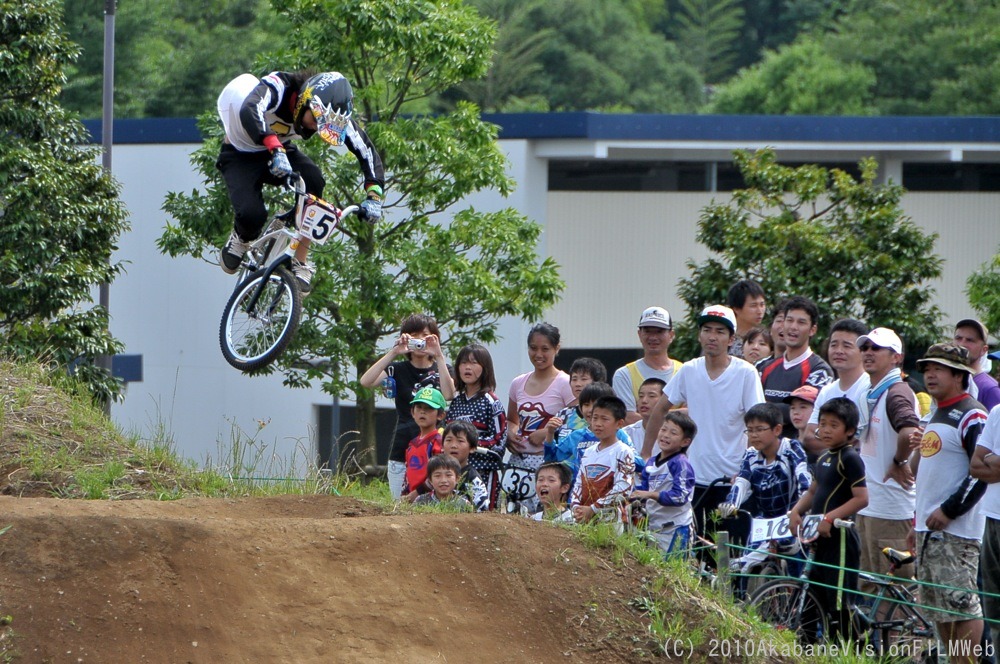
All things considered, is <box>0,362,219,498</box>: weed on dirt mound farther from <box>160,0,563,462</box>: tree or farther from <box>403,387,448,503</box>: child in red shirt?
<box>160,0,563,462</box>: tree

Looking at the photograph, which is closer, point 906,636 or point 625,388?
point 906,636

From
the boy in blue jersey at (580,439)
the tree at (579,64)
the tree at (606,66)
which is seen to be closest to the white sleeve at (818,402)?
the boy in blue jersey at (580,439)

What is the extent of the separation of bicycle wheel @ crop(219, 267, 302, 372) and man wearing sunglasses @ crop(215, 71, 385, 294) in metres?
0.14

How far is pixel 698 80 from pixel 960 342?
53.4m

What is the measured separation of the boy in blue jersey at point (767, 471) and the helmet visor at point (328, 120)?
287 cm

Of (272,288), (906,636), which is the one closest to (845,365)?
(906,636)

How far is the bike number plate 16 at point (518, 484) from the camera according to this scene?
8.26m

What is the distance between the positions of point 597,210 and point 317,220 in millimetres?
12077

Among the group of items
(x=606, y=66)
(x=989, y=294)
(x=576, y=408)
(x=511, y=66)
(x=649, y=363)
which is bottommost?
(x=576, y=408)

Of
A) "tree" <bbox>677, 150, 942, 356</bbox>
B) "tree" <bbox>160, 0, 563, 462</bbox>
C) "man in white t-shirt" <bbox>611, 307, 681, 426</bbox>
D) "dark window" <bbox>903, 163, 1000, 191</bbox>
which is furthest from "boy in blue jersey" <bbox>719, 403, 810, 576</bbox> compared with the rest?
"dark window" <bbox>903, 163, 1000, 191</bbox>

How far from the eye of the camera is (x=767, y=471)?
7.42 meters

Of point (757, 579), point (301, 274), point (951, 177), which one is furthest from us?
point (951, 177)

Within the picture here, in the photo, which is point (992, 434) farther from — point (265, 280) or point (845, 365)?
point (265, 280)

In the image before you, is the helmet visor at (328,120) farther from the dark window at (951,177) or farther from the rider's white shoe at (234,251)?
the dark window at (951,177)
